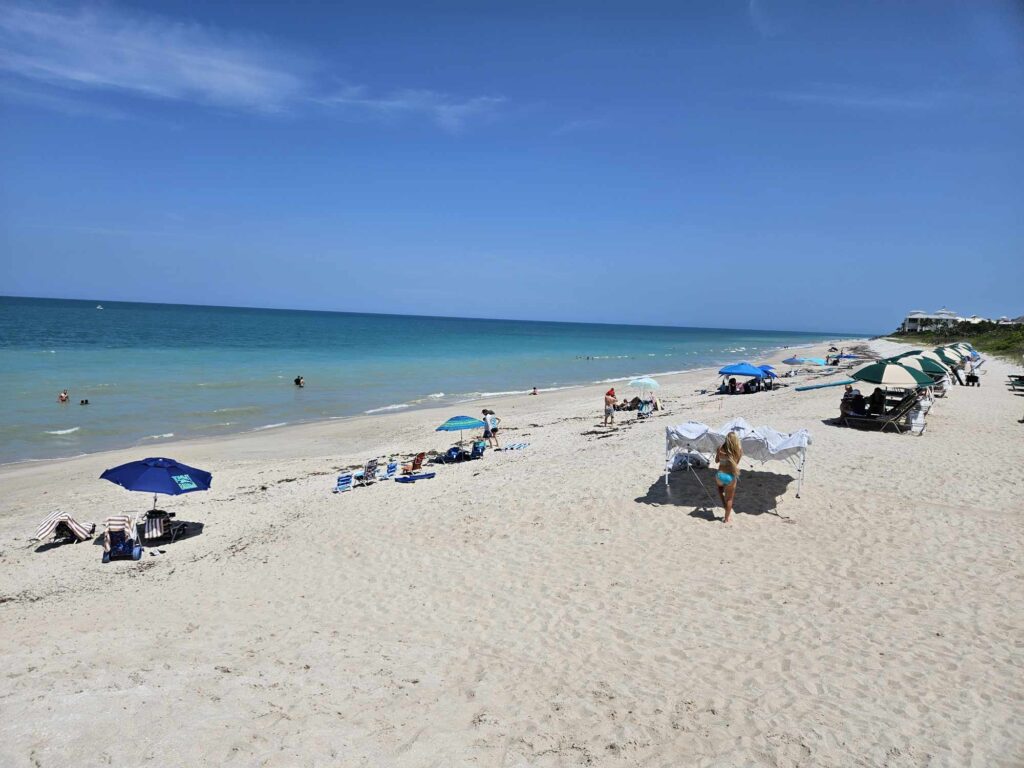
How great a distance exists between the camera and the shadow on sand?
9.99 meters

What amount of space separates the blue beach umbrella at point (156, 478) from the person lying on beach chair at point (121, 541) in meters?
0.60

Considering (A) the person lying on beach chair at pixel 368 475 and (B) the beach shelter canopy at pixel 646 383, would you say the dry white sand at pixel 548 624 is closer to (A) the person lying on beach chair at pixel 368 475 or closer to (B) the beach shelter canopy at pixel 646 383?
(A) the person lying on beach chair at pixel 368 475

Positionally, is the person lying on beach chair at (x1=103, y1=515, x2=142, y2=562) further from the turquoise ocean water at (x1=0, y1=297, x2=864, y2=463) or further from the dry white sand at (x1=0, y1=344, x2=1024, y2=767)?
the turquoise ocean water at (x1=0, y1=297, x2=864, y2=463)

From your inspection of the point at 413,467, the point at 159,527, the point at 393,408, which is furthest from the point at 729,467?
the point at 393,408

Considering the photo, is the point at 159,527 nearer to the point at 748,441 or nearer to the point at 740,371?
the point at 748,441

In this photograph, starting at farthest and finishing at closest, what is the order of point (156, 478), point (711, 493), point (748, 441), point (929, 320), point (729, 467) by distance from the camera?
point (929, 320) < point (711, 493) < point (156, 478) < point (748, 441) < point (729, 467)

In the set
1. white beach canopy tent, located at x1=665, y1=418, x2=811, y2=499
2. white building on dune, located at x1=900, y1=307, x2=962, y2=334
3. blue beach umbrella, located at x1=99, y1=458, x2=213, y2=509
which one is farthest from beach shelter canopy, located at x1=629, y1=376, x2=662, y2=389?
white building on dune, located at x1=900, y1=307, x2=962, y2=334

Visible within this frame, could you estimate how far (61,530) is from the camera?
35.0ft

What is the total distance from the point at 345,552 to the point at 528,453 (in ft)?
23.6

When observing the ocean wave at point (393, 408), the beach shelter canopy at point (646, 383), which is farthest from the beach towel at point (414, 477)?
the ocean wave at point (393, 408)

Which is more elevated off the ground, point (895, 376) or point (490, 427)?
point (895, 376)

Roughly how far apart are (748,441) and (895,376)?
731 centimetres

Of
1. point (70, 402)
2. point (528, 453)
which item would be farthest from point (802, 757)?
point (70, 402)

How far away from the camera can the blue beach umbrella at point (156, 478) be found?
10352 mm
